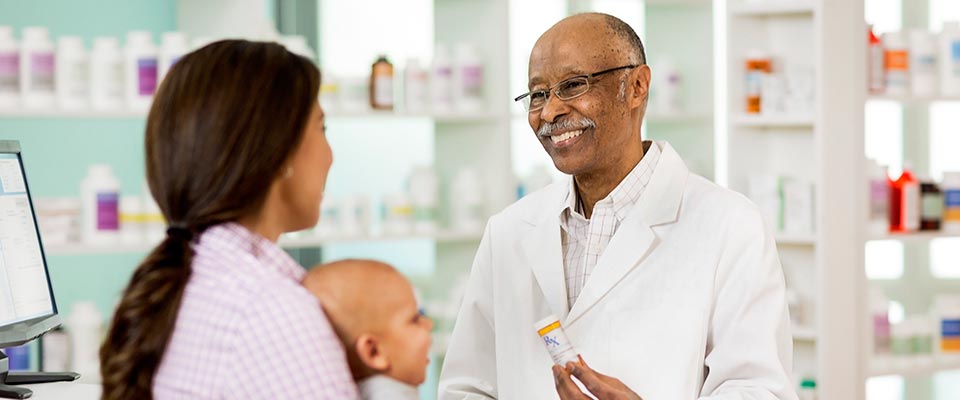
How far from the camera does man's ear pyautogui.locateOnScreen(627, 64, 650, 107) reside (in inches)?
86.5

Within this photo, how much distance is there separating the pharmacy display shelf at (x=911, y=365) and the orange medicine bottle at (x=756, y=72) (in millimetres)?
970

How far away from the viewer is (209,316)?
1.15m

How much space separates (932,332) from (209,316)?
11.3 feet

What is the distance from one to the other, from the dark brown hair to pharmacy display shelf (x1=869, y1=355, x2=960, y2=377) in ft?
10.0

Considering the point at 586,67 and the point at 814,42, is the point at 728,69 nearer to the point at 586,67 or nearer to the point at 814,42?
the point at 814,42

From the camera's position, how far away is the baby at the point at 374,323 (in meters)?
1.22

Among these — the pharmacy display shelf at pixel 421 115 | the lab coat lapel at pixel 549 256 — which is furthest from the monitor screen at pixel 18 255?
the pharmacy display shelf at pixel 421 115

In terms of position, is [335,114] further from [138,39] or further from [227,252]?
[227,252]

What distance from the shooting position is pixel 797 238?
12.3 ft

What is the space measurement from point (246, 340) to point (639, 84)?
1.29 m

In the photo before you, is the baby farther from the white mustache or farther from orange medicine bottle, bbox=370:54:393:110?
orange medicine bottle, bbox=370:54:393:110

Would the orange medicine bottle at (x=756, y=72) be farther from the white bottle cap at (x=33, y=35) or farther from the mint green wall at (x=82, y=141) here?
the white bottle cap at (x=33, y=35)

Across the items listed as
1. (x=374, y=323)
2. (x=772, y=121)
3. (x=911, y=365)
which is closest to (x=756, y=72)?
(x=772, y=121)

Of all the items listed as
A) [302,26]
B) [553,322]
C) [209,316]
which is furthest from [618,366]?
[302,26]
